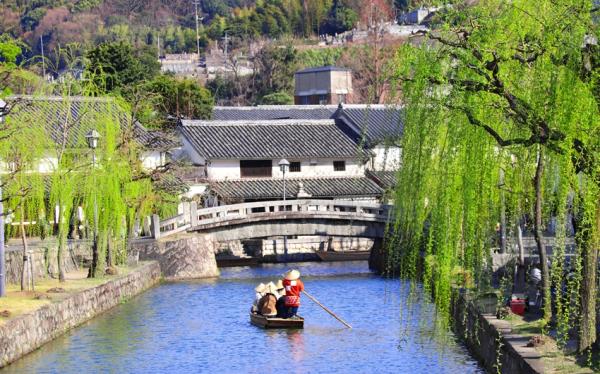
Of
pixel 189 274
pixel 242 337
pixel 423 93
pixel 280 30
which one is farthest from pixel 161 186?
pixel 280 30

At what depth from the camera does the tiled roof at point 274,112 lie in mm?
66188

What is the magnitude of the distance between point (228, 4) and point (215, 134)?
118 m

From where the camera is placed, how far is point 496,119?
17.0 m

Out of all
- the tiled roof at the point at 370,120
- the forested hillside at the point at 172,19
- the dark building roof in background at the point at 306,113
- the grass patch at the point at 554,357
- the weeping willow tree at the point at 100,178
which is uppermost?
the forested hillside at the point at 172,19

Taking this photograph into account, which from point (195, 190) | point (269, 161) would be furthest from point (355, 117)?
point (195, 190)

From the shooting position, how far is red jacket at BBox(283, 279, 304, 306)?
2856 centimetres

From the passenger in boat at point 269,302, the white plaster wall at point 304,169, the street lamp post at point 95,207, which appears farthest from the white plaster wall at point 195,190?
the passenger in boat at point 269,302

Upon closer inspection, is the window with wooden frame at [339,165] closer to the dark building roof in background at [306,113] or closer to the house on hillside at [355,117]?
the house on hillside at [355,117]

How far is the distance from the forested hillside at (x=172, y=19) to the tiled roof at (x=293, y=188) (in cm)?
7972

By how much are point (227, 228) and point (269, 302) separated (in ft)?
45.9

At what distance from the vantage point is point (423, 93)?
54.2ft

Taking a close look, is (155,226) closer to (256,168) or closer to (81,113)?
(81,113)

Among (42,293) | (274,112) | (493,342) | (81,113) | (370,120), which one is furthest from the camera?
(274,112)

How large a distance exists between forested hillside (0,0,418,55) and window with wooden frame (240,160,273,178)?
A: 79.6m
